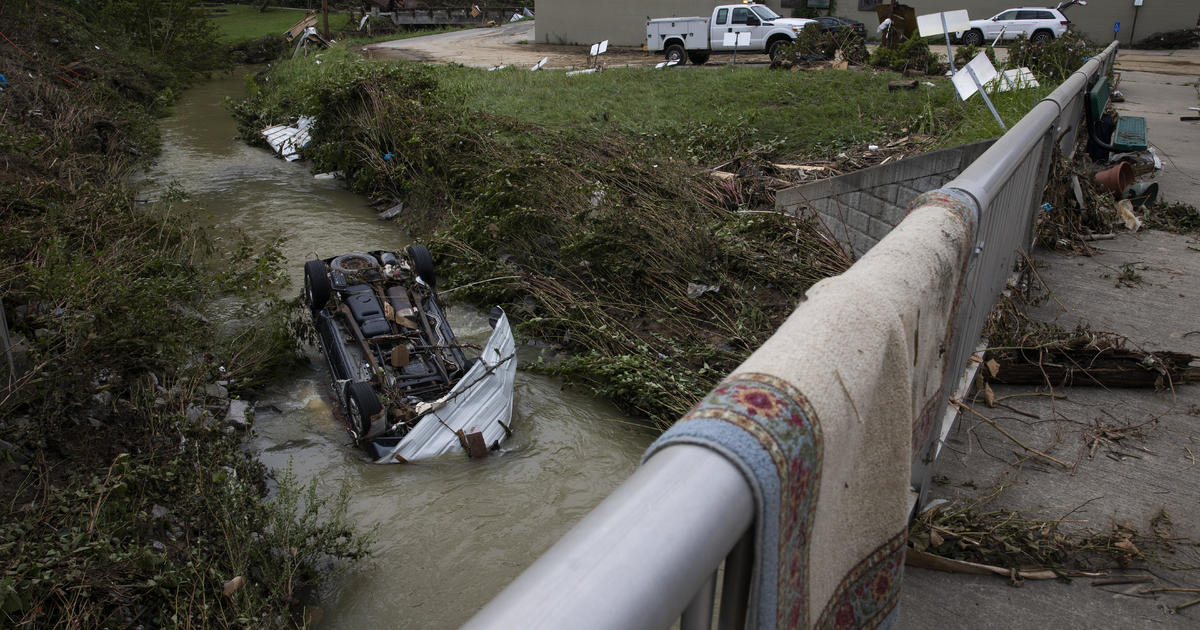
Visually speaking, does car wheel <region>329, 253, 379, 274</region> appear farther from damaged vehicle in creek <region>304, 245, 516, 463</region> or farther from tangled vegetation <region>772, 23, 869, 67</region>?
tangled vegetation <region>772, 23, 869, 67</region>

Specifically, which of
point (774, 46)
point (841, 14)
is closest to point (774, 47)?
point (774, 46)

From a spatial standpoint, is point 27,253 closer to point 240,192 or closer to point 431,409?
point 431,409

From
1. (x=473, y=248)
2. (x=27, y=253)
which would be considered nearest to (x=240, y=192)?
(x=473, y=248)

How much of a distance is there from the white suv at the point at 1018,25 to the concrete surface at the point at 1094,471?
27540mm

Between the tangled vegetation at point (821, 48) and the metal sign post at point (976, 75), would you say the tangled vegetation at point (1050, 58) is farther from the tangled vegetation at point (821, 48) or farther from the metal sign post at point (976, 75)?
the tangled vegetation at point (821, 48)

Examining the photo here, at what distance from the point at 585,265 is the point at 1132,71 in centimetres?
2104

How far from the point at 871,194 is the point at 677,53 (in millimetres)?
18588

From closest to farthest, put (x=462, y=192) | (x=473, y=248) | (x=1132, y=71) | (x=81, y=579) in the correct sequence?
(x=81, y=579)
(x=473, y=248)
(x=462, y=192)
(x=1132, y=71)

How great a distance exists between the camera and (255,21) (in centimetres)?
4278

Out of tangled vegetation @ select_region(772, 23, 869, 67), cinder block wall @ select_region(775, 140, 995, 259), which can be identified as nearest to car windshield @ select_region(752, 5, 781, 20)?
tangled vegetation @ select_region(772, 23, 869, 67)

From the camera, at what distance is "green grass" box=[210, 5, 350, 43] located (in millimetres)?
37484

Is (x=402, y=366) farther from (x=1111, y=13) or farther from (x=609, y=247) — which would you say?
(x=1111, y=13)

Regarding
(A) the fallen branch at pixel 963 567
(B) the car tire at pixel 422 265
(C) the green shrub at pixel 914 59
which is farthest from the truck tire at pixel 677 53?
(A) the fallen branch at pixel 963 567

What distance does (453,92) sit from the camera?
1648 centimetres
